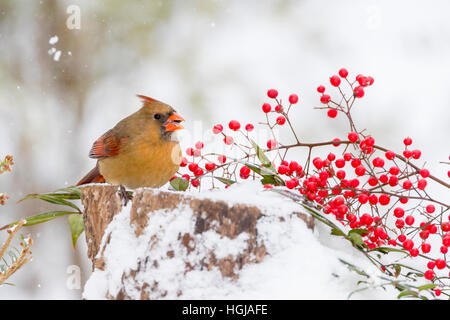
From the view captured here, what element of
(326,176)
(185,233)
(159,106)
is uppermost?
(159,106)

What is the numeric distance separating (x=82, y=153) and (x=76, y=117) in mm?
230

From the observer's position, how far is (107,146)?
1.81 m

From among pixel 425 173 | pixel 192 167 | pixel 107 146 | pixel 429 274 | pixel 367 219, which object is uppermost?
pixel 107 146

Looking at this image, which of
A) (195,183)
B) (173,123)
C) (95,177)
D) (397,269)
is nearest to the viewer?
(397,269)

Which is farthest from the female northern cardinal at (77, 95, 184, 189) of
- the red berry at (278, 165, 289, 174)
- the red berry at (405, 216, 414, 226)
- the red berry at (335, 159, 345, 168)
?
the red berry at (405, 216, 414, 226)

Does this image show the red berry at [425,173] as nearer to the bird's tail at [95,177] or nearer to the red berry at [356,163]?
the red berry at [356,163]

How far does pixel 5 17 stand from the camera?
358 centimetres

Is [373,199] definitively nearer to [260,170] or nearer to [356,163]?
[356,163]

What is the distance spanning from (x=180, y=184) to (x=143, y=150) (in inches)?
7.1

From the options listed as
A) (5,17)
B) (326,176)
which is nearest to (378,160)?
(326,176)

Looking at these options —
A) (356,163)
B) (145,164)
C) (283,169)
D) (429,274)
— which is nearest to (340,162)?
(356,163)

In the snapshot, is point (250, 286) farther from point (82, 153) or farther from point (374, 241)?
point (82, 153)

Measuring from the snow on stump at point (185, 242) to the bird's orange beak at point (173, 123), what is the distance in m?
0.52

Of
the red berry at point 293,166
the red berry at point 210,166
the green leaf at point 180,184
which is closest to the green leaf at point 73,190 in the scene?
the green leaf at point 180,184
